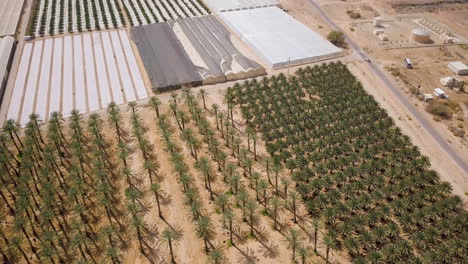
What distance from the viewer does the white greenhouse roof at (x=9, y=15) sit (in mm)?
87906

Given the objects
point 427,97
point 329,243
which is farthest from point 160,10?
point 329,243

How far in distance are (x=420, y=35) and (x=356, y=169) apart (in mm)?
52122

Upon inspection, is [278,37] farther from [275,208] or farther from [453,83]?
[275,208]

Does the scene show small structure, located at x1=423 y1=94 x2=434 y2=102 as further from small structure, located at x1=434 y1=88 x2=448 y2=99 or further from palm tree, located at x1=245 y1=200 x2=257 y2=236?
palm tree, located at x1=245 y1=200 x2=257 y2=236

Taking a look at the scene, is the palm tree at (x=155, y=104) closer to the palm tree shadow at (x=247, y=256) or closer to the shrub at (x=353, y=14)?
the palm tree shadow at (x=247, y=256)

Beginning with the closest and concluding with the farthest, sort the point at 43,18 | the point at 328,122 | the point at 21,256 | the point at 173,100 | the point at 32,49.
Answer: the point at 21,256, the point at 328,122, the point at 173,100, the point at 32,49, the point at 43,18

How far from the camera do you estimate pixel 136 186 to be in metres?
48.5

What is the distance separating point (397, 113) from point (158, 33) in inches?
2219

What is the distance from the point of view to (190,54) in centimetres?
7706

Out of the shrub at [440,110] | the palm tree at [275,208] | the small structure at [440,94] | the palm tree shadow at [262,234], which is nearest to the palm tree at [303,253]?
the palm tree shadow at [262,234]

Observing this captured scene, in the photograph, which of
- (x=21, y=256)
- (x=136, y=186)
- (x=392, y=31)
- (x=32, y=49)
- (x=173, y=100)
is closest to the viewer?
(x=21, y=256)

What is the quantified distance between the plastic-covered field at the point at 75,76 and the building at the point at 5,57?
83.3 inches

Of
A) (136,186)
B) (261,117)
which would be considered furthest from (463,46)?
(136,186)

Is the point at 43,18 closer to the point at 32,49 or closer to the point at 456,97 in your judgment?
the point at 32,49
